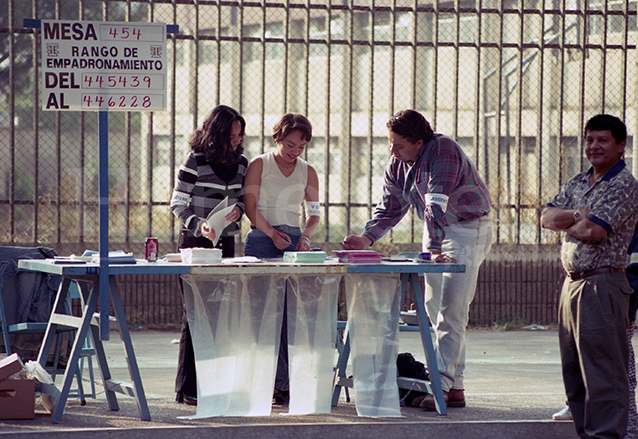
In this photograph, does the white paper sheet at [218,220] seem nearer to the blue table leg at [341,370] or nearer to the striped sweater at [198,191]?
the striped sweater at [198,191]

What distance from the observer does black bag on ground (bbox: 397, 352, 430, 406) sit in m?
5.38

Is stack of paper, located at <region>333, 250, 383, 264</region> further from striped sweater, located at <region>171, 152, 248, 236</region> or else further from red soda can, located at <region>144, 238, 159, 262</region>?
red soda can, located at <region>144, 238, 159, 262</region>

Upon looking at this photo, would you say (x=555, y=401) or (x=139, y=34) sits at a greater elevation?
(x=139, y=34)

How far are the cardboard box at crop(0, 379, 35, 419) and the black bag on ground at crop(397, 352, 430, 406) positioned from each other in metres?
2.18

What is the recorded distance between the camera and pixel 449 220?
17.5 feet

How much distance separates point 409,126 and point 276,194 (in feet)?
3.27

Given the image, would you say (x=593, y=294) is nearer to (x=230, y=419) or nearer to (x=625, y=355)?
(x=625, y=355)

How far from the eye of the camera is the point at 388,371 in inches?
204

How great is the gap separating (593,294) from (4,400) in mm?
3193

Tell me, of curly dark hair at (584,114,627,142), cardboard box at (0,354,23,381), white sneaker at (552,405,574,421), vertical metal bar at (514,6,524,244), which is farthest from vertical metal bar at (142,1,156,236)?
curly dark hair at (584,114,627,142)

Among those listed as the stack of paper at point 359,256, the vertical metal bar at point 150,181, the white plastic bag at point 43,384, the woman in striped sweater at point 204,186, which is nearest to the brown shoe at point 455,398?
the stack of paper at point 359,256

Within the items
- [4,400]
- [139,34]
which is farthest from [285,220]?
[4,400]

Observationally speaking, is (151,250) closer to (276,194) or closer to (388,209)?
(276,194)

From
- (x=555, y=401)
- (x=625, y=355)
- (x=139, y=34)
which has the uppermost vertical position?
(x=139, y=34)
